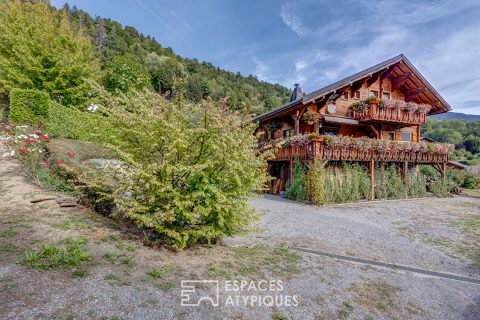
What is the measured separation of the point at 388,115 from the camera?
54.3 feet

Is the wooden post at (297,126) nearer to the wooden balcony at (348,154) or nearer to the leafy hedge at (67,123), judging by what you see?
the wooden balcony at (348,154)

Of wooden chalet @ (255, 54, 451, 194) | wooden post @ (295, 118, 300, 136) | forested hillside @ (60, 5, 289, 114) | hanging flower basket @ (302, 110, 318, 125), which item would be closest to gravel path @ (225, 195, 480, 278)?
wooden chalet @ (255, 54, 451, 194)

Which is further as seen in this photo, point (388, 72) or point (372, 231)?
point (388, 72)

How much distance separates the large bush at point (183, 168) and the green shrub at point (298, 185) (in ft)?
28.4

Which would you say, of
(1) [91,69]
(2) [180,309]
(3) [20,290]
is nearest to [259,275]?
(2) [180,309]

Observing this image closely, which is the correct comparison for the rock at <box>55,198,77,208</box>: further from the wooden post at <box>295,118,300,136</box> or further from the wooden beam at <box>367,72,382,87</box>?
the wooden beam at <box>367,72,382,87</box>

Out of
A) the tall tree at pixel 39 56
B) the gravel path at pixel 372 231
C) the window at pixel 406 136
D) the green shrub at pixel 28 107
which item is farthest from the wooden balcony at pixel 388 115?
the tall tree at pixel 39 56

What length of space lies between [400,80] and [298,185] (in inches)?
511

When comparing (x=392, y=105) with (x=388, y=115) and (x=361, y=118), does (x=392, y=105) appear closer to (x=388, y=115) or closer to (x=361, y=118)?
(x=388, y=115)

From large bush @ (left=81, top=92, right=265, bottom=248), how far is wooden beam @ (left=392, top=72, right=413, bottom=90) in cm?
1921

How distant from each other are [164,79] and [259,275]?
112ft

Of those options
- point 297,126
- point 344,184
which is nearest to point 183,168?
point 344,184

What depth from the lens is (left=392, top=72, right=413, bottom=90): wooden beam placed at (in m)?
18.9

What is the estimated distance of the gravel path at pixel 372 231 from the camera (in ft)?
20.1
